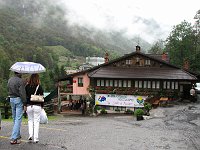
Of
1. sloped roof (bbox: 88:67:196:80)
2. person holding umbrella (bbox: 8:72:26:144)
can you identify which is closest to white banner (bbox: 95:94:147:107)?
sloped roof (bbox: 88:67:196:80)

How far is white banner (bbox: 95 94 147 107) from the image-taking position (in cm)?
3494

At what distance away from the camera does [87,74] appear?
39.0m

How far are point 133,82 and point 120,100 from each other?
8.88 feet

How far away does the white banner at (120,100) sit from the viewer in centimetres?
3494

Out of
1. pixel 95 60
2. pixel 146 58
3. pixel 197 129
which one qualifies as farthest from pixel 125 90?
pixel 95 60

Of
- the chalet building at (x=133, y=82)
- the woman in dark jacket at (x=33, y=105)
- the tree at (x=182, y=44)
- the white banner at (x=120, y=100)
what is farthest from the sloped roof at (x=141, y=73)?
the woman in dark jacket at (x=33, y=105)

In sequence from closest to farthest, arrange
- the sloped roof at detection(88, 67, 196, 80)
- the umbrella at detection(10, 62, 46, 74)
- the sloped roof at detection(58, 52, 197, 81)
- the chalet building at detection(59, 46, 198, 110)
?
the umbrella at detection(10, 62, 46, 74) < the sloped roof at detection(88, 67, 196, 80) < the sloped roof at detection(58, 52, 197, 81) < the chalet building at detection(59, 46, 198, 110)

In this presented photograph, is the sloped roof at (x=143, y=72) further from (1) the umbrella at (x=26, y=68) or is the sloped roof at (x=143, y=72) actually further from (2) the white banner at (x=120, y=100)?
(1) the umbrella at (x=26, y=68)

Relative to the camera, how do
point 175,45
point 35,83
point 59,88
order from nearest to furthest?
point 35,83 → point 59,88 → point 175,45

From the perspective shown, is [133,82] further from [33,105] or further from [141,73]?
[33,105]

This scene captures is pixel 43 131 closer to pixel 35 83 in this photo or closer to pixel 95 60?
pixel 35 83

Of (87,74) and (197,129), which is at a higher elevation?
(87,74)

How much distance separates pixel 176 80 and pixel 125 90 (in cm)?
612

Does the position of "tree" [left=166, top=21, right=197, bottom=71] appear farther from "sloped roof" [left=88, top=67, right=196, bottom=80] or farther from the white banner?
the white banner
